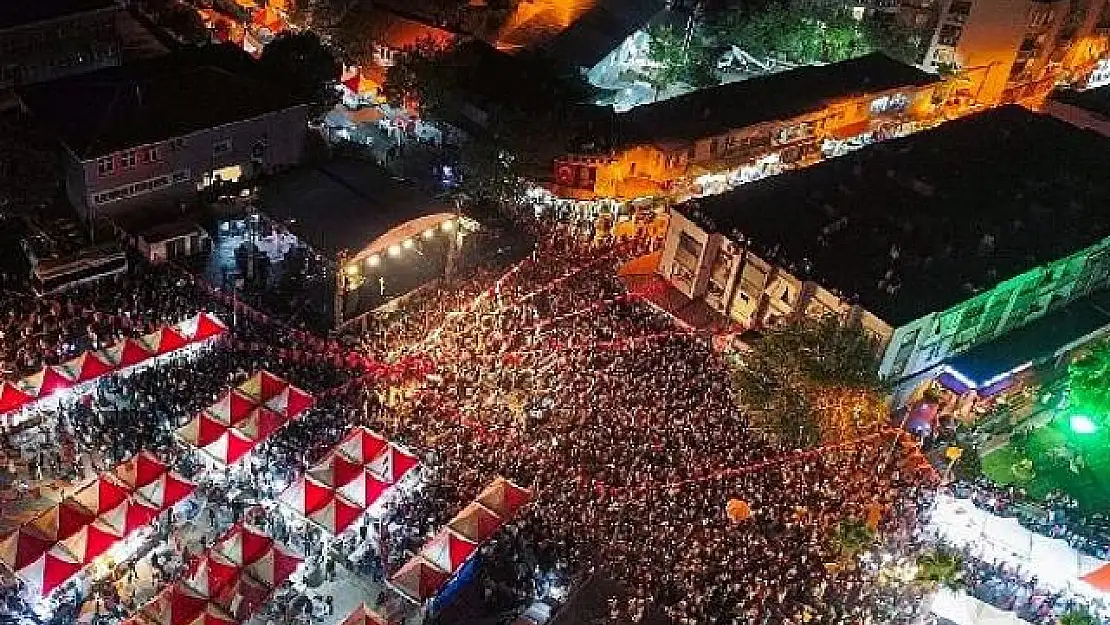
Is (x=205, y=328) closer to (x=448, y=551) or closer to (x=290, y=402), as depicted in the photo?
(x=290, y=402)

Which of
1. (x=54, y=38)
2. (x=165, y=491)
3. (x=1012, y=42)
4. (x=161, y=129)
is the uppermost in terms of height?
(x=1012, y=42)

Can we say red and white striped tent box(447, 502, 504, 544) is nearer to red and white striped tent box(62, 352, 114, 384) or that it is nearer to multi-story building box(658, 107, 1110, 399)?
red and white striped tent box(62, 352, 114, 384)

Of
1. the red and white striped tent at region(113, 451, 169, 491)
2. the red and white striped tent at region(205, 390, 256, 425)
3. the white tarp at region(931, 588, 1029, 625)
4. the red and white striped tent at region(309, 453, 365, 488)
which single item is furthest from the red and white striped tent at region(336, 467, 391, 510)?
the white tarp at region(931, 588, 1029, 625)

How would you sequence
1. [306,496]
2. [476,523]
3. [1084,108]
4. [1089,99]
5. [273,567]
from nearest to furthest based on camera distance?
[273,567], [476,523], [306,496], [1084,108], [1089,99]

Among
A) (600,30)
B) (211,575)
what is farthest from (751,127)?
(211,575)

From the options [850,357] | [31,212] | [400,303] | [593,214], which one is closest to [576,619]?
[850,357]
